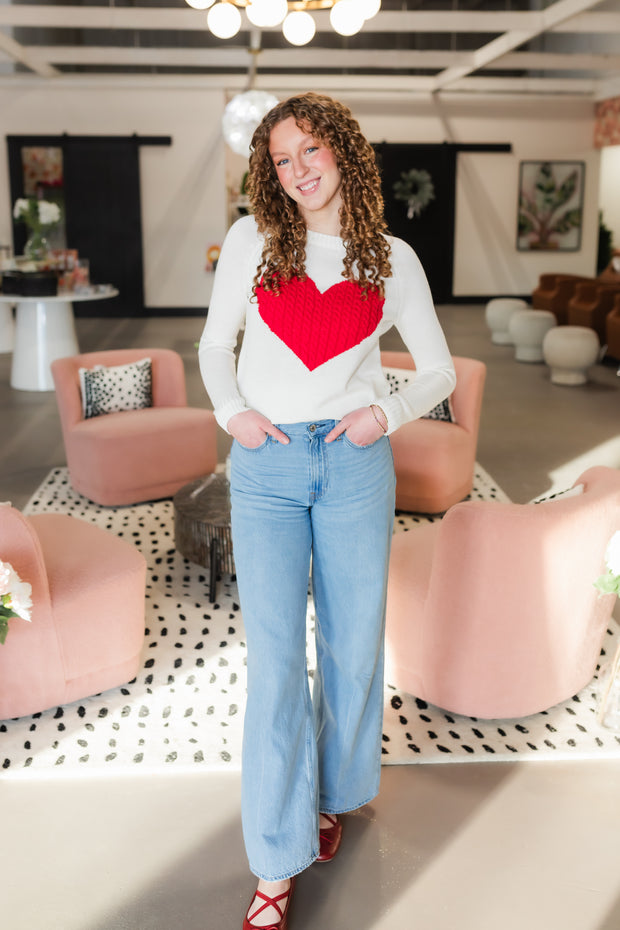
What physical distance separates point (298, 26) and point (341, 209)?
5002 mm

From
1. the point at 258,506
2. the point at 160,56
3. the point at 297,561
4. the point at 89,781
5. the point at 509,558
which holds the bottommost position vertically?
the point at 89,781

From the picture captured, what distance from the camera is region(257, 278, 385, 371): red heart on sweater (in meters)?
1.90

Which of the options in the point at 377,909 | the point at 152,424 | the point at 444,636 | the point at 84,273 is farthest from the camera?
the point at 84,273

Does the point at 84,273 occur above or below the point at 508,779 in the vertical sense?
above

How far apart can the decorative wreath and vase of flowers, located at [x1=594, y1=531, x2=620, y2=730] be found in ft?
43.7

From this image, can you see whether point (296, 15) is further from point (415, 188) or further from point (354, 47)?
point (415, 188)

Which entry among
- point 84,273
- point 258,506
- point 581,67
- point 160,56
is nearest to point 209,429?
point 258,506

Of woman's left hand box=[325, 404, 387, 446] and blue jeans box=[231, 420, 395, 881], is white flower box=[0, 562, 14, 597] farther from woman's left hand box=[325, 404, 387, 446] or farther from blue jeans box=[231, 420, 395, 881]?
woman's left hand box=[325, 404, 387, 446]

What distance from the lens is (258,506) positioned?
1934 mm

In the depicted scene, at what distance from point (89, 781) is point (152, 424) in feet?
9.17

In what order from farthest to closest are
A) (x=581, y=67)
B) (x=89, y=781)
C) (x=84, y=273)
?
(x=581, y=67) < (x=84, y=273) < (x=89, y=781)

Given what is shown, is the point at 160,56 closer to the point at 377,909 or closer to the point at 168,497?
the point at 168,497

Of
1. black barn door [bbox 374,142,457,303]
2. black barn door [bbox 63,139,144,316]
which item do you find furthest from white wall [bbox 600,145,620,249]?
black barn door [bbox 63,139,144,316]

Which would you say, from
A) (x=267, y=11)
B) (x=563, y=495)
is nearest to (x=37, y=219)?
(x=267, y=11)
